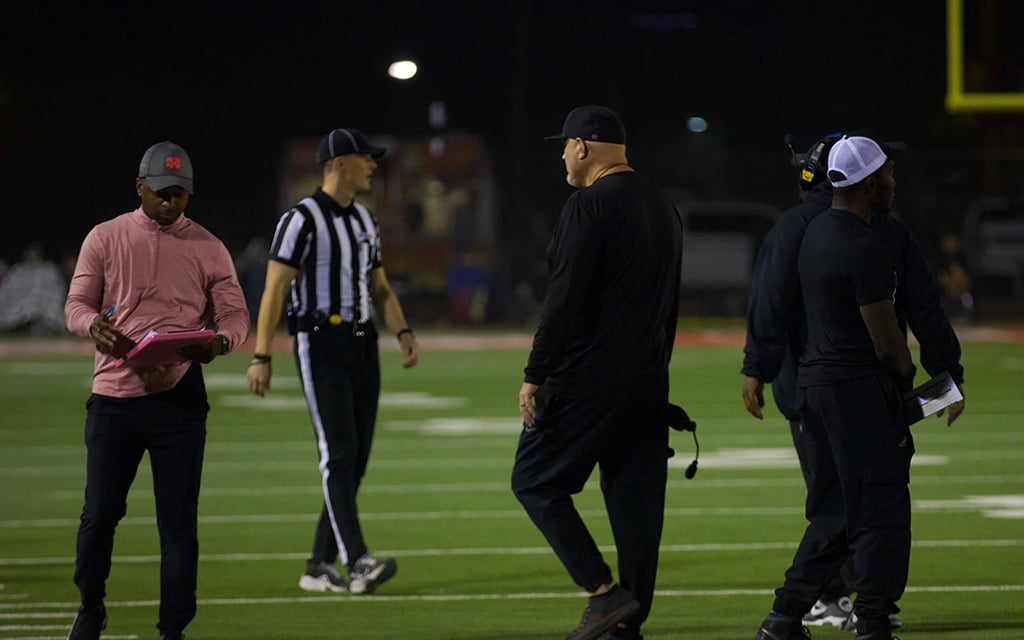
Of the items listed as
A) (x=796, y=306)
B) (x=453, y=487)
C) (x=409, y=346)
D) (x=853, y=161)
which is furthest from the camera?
(x=453, y=487)

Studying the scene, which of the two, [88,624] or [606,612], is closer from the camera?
[606,612]

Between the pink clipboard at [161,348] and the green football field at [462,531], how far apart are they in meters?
1.45

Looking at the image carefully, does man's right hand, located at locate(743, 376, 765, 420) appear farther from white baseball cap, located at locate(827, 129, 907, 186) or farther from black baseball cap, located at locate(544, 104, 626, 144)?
black baseball cap, located at locate(544, 104, 626, 144)

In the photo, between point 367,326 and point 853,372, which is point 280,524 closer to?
point 367,326

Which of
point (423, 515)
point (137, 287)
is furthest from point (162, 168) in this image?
point (423, 515)

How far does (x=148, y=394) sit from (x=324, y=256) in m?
2.05

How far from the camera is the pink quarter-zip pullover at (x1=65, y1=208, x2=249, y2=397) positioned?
255 inches

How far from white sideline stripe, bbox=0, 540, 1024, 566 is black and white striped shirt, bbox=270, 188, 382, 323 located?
1.59 m

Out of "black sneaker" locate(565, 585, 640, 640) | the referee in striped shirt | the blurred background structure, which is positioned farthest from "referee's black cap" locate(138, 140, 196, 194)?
the blurred background structure

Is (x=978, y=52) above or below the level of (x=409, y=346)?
above

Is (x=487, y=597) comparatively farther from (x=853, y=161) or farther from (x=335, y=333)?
(x=853, y=161)

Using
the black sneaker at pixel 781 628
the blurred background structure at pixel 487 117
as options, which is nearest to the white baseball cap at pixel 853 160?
the black sneaker at pixel 781 628

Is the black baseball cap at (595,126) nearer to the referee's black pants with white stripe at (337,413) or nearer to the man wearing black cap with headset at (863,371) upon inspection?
the man wearing black cap with headset at (863,371)

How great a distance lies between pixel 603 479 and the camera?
21.2 ft
